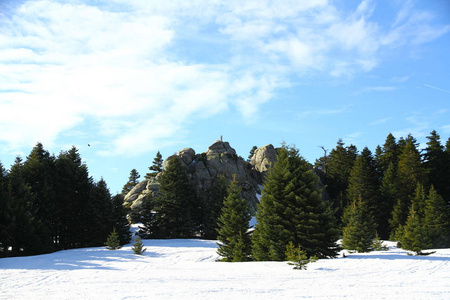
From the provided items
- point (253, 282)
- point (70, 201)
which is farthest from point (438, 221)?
point (70, 201)

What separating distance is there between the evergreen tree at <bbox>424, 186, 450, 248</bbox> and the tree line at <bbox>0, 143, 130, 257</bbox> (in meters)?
35.1

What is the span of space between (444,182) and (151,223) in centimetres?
4983

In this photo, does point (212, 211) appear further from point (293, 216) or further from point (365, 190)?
point (365, 190)

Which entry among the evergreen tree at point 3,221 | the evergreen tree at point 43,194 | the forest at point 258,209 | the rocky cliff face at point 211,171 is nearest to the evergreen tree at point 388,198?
the forest at point 258,209

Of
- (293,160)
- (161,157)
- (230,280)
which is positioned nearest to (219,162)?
Answer: (161,157)

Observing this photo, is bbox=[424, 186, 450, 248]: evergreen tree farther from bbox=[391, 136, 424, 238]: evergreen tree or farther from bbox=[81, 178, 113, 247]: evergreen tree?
bbox=[81, 178, 113, 247]: evergreen tree

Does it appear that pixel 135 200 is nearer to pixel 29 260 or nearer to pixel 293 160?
pixel 29 260

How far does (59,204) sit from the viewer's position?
3962 cm

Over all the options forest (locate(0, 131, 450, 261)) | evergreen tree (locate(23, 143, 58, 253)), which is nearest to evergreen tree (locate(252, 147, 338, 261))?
forest (locate(0, 131, 450, 261))

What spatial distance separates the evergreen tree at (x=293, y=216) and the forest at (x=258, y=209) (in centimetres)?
7

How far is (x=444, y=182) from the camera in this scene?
57625 millimetres

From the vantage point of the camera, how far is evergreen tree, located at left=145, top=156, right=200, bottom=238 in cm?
4356

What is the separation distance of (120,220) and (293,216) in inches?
992

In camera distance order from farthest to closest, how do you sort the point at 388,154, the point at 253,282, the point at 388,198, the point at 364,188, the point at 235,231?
the point at 388,154, the point at 364,188, the point at 388,198, the point at 235,231, the point at 253,282
